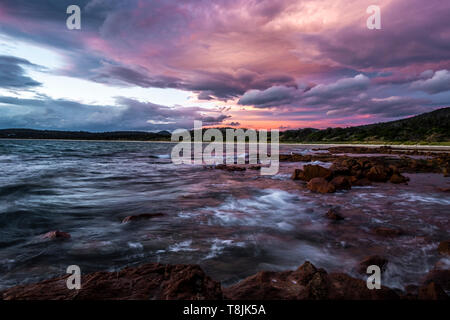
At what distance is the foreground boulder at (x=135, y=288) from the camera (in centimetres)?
260

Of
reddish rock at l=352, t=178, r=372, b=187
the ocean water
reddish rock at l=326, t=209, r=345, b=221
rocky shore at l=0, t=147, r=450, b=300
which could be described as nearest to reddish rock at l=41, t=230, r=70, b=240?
the ocean water

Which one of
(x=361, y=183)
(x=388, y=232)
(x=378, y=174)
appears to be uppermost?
(x=378, y=174)

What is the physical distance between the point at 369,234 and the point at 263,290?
388 cm

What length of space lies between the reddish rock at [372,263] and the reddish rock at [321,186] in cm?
623

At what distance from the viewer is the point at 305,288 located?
2.74 m

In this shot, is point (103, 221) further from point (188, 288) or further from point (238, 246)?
point (188, 288)

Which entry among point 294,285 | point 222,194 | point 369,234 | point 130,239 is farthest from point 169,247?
point 222,194

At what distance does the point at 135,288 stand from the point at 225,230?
3.30 metres

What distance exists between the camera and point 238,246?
4.89 meters

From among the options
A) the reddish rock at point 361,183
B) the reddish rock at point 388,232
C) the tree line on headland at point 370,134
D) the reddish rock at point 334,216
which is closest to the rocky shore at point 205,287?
the reddish rock at point 388,232

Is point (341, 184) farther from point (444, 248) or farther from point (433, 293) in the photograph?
point (433, 293)

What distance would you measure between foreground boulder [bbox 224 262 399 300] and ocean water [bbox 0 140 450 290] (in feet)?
2.52

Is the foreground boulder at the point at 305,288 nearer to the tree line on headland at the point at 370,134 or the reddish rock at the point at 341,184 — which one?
the reddish rock at the point at 341,184

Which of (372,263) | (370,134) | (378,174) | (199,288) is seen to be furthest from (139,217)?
(370,134)
